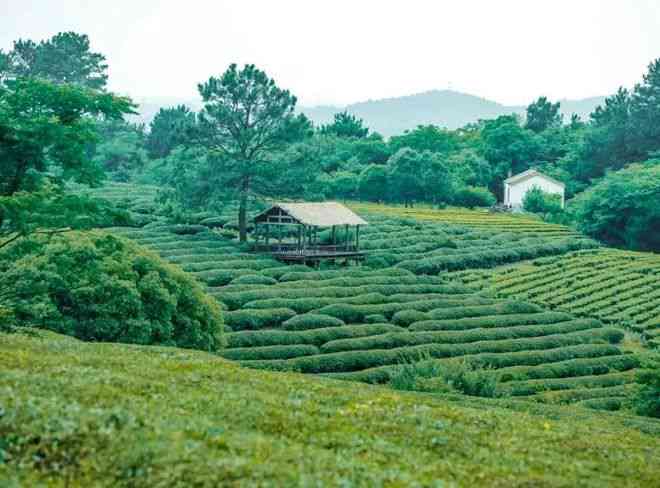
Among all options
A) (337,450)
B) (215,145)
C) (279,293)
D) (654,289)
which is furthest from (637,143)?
(337,450)

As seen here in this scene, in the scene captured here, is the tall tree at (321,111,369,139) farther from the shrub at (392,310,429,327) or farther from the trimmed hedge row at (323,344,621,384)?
the trimmed hedge row at (323,344,621,384)

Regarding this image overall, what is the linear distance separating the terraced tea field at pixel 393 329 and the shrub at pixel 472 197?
37423 millimetres

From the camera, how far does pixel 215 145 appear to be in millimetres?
60500

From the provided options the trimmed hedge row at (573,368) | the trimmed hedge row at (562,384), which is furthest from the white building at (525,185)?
the trimmed hedge row at (562,384)

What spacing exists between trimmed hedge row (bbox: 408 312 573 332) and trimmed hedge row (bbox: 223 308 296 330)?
5739 millimetres

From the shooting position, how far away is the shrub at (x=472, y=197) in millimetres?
88312

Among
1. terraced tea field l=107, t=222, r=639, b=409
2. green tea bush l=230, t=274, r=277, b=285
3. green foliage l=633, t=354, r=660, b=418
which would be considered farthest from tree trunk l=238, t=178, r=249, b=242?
green foliage l=633, t=354, r=660, b=418

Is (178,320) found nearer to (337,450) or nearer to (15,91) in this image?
(15,91)

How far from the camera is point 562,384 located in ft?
109

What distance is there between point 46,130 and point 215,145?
39.5m

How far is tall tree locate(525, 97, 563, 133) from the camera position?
115m

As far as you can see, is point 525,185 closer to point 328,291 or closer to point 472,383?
point 328,291

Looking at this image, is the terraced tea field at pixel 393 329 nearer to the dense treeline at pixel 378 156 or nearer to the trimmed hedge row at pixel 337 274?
the trimmed hedge row at pixel 337 274

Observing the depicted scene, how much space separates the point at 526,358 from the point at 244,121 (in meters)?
29.7
